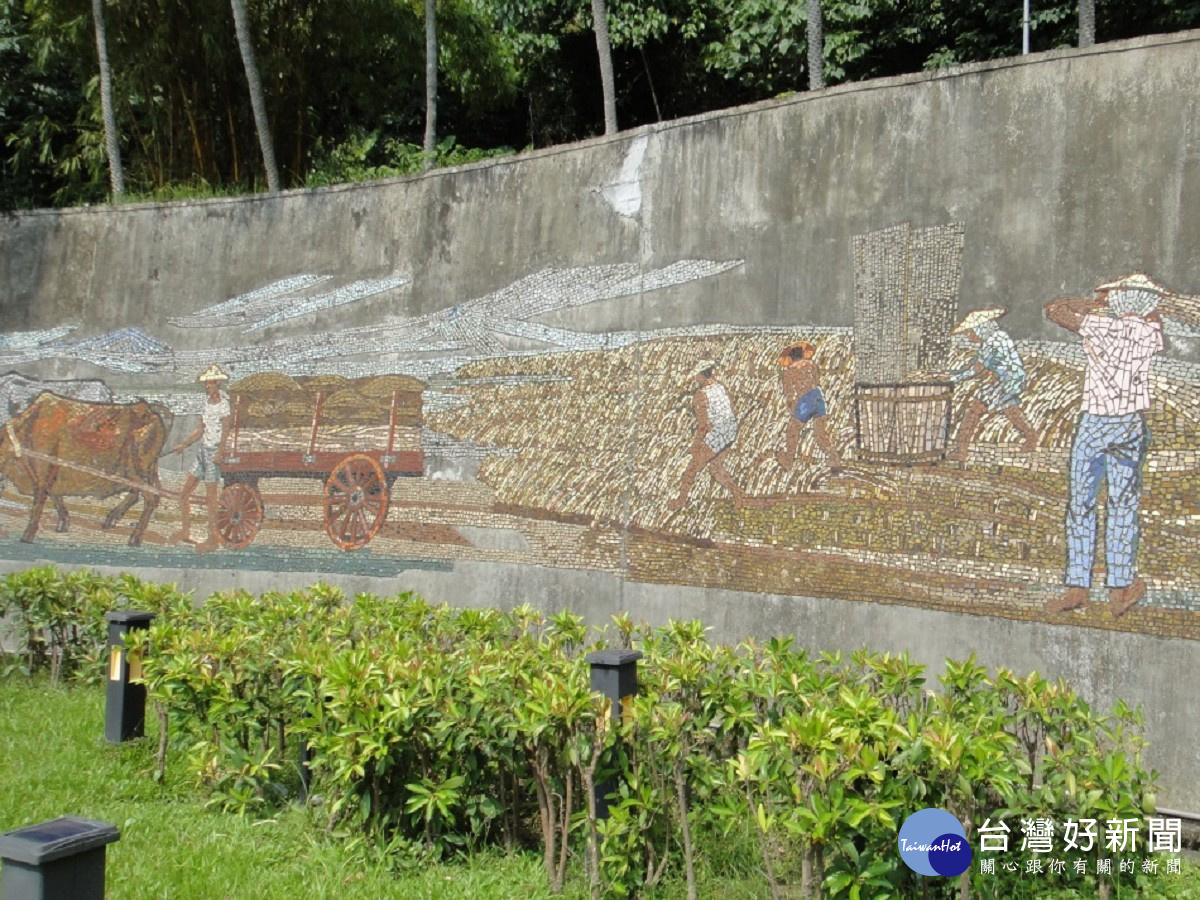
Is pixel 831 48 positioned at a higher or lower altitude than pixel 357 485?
higher

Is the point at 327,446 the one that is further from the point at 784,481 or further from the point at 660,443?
the point at 784,481

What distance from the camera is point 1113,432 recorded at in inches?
197

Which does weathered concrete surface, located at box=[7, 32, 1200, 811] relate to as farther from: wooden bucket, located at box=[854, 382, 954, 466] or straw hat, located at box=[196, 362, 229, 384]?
wooden bucket, located at box=[854, 382, 954, 466]

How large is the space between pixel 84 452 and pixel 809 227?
6.35 metres

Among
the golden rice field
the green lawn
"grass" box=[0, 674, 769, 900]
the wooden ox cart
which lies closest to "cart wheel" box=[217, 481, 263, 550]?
the wooden ox cart

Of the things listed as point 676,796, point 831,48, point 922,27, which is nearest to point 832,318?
point 676,796

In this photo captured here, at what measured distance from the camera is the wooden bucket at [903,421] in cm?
550

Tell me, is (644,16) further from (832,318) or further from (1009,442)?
(1009,442)

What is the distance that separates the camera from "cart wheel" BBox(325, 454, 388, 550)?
7887 millimetres

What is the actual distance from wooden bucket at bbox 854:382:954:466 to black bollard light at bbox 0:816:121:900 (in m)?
4.19

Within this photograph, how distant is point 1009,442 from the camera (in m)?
5.28

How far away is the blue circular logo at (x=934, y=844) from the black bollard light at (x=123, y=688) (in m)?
3.64

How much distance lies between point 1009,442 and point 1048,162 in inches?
53.2

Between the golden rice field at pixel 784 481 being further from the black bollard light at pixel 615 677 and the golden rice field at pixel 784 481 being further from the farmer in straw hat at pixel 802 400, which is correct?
the black bollard light at pixel 615 677
